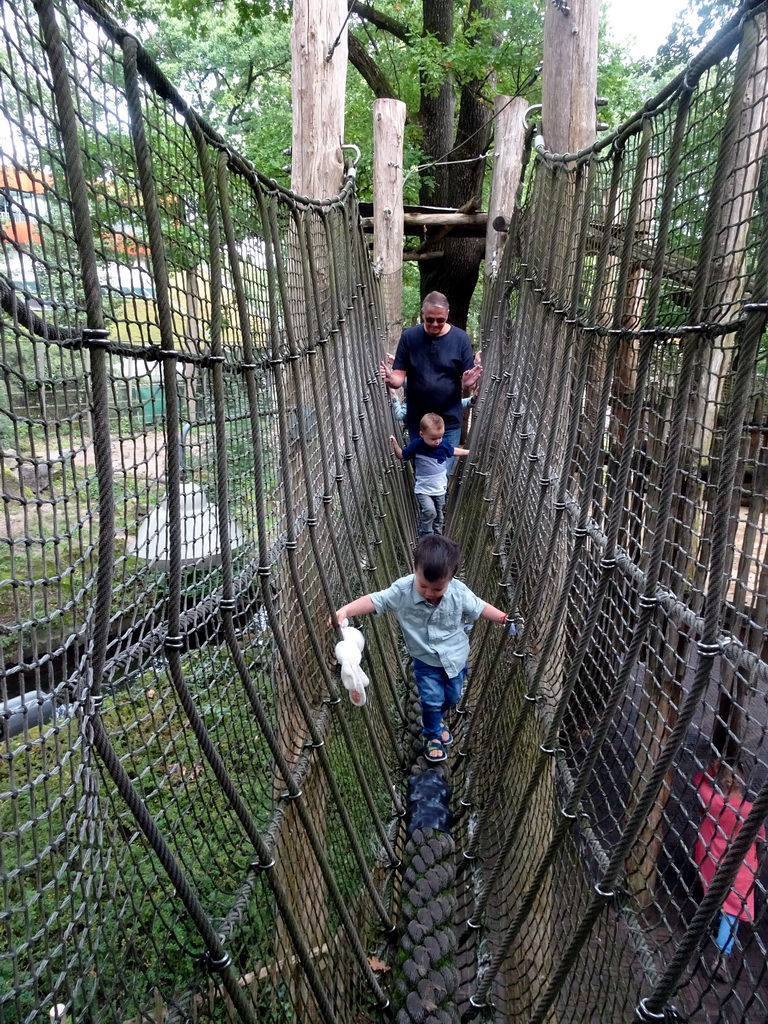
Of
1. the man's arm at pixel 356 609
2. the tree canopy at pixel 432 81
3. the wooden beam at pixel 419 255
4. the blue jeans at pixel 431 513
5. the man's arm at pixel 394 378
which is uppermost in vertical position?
the tree canopy at pixel 432 81

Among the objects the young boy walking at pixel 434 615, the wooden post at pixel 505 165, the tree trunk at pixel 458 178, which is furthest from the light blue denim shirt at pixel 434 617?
the tree trunk at pixel 458 178

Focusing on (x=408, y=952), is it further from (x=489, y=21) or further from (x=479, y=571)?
(x=489, y=21)

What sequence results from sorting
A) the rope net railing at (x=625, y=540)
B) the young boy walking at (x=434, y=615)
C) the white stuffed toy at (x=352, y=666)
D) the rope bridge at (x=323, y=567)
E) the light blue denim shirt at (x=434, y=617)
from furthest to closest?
the light blue denim shirt at (x=434, y=617), the young boy walking at (x=434, y=615), the white stuffed toy at (x=352, y=666), the rope net railing at (x=625, y=540), the rope bridge at (x=323, y=567)

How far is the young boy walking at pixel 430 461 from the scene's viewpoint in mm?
3355

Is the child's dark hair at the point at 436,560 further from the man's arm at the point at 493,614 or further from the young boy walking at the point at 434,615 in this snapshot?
the man's arm at the point at 493,614

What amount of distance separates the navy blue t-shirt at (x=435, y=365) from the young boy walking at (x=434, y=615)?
143 centimetres

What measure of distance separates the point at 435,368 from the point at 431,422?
0.27 m

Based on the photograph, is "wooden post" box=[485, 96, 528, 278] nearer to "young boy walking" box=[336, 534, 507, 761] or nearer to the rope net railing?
the rope net railing

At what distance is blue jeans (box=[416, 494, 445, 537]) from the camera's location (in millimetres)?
3541

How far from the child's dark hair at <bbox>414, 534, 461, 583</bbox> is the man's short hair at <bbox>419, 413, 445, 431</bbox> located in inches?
54.5

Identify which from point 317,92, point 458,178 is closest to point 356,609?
point 317,92

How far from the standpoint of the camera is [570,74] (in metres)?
2.33

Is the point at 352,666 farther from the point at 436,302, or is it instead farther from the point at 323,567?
the point at 436,302

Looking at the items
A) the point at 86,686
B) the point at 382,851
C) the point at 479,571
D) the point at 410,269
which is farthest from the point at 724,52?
the point at 410,269
